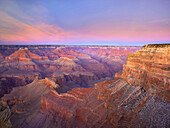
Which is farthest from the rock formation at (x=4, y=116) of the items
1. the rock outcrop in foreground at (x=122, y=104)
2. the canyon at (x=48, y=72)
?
the canyon at (x=48, y=72)

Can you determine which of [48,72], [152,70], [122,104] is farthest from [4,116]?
[48,72]

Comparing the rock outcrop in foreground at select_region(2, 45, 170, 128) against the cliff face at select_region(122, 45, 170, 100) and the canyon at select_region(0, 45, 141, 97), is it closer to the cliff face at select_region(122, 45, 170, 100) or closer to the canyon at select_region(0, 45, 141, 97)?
the cliff face at select_region(122, 45, 170, 100)

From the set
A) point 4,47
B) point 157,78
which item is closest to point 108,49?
point 4,47

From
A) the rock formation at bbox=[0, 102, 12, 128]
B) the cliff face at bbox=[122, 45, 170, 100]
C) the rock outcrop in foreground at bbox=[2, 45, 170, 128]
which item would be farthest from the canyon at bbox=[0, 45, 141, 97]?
the rock formation at bbox=[0, 102, 12, 128]

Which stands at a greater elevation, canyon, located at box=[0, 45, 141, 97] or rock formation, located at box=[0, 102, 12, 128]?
rock formation, located at box=[0, 102, 12, 128]

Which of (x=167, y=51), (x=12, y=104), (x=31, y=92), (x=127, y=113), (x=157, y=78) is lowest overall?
(x=12, y=104)

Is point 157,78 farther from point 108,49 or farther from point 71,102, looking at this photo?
point 108,49

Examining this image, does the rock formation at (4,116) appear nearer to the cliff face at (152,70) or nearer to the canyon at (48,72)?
the cliff face at (152,70)

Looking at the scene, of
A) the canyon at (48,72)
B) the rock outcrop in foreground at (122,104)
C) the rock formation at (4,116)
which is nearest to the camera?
the rock formation at (4,116)
